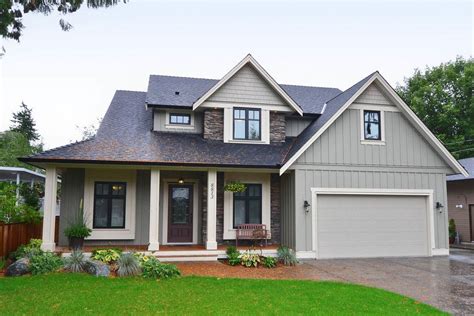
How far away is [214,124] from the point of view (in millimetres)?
14352

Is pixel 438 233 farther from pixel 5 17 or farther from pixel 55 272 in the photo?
pixel 5 17

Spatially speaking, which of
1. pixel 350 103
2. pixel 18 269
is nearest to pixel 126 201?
pixel 18 269

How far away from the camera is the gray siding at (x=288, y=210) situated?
42.1 feet

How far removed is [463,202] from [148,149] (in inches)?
634

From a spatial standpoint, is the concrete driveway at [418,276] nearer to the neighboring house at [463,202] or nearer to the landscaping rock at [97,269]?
the landscaping rock at [97,269]

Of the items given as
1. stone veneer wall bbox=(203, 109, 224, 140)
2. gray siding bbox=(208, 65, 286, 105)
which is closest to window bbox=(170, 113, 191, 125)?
stone veneer wall bbox=(203, 109, 224, 140)

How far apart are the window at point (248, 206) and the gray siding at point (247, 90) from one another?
10.6ft

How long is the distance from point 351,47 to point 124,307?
1650cm

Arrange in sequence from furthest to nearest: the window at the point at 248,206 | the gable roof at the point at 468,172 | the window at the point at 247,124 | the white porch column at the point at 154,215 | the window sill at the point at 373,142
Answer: the gable roof at the point at 468,172 < the window at the point at 247,124 < the window at the point at 248,206 < the window sill at the point at 373,142 < the white porch column at the point at 154,215

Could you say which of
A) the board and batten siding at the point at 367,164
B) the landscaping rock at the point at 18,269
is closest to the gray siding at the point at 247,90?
the board and batten siding at the point at 367,164

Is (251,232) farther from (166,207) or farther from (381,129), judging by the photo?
(381,129)

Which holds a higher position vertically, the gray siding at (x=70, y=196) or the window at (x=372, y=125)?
the window at (x=372, y=125)

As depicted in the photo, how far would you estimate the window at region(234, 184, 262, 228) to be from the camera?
44.8ft

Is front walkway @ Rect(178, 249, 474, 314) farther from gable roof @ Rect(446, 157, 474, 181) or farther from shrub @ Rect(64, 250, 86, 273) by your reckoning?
gable roof @ Rect(446, 157, 474, 181)
